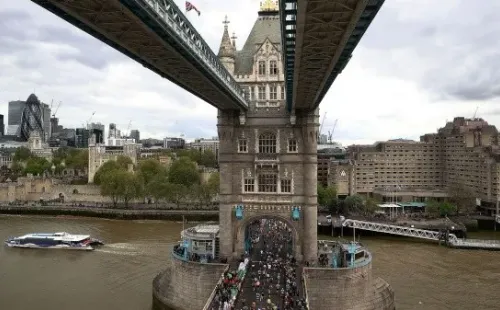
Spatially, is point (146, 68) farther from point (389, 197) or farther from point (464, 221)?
point (389, 197)

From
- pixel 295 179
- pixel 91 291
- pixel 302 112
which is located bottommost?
pixel 91 291

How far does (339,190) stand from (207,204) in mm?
26446

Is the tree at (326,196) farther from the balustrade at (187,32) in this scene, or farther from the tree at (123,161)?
the balustrade at (187,32)

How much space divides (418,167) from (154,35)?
93.4 meters

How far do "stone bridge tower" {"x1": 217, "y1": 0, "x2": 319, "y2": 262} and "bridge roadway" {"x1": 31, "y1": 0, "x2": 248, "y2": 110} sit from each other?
807 cm

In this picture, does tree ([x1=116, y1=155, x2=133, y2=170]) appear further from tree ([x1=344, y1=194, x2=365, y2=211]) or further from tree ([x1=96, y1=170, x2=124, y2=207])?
tree ([x1=344, y1=194, x2=365, y2=211])

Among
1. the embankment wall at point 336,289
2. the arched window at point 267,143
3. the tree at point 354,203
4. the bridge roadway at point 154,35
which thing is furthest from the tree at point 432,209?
the bridge roadway at point 154,35

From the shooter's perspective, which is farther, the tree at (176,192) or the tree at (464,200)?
the tree at (176,192)

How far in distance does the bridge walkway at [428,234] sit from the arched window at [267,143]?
19.9 m

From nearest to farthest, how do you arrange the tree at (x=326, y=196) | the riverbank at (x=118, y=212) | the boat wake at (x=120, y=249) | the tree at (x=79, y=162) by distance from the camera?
the boat wake at (x=120, y=249) → the riverbank at (x=118, y=212) → the tree at (x=326, y=196) → the tree at (x=79, y=162)

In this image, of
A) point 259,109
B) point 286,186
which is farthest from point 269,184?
point 259,109

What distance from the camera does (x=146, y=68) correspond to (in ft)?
83.9

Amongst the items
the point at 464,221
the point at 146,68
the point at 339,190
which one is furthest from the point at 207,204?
the point at 146,68

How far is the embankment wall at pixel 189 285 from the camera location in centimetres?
3306
